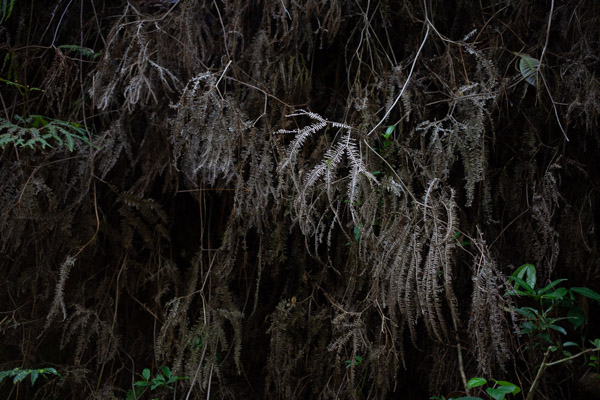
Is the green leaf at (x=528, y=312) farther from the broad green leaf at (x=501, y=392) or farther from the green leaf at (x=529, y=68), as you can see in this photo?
the green leaf at (x=529, y=68)

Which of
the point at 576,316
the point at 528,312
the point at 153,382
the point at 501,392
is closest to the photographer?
the point at 501,392

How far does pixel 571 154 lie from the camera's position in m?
1.74

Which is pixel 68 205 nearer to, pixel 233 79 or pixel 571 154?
pixel 233 79

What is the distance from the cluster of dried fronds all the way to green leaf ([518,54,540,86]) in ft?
0.12

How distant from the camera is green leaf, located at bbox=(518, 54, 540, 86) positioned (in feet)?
5.28

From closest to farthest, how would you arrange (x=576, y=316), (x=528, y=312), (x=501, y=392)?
(x=501, y=392) → (x=528, y=312) → (x=576, y=316)

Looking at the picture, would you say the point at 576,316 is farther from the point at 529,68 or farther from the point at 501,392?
the point at 529,68

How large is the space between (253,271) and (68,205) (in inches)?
29.3

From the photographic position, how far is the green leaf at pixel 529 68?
1.61 metres

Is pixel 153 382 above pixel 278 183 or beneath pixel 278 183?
beneath

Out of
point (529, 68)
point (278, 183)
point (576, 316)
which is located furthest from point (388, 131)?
point (576, 316)

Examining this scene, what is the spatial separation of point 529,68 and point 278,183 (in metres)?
0.92

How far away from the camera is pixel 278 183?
5.07 feet

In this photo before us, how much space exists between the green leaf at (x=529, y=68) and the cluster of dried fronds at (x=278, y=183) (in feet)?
0.12
